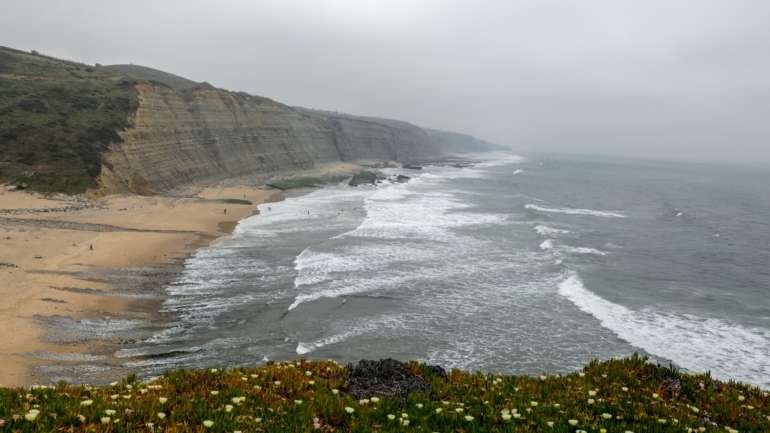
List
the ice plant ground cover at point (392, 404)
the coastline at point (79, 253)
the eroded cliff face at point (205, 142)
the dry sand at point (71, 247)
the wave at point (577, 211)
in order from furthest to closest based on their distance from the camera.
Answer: the wave at point (577, 211), the eroded cliff face at point (205, 142), the dry sand at point (71, 247), the coastline at point (79, 253), the ice plant ground cover at point (392, 404)

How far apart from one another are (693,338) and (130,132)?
52.4 metres

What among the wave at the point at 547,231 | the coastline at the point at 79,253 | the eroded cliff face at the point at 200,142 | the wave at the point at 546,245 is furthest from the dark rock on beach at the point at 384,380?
the eroded cliff face at the point at 200,142

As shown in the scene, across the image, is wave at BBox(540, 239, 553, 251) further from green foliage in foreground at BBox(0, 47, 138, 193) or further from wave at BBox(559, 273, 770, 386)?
green foliage in foreground at BBox(0, 47, 138, 193)

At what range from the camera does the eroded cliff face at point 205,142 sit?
171ft

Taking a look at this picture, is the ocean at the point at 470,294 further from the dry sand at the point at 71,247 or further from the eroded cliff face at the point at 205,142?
the eroded cliff face at the point at 205,142

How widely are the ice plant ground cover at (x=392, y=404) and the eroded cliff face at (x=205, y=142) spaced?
45213mm

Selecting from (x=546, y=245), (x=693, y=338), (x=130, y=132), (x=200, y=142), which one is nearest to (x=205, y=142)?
(x=200, y=142)

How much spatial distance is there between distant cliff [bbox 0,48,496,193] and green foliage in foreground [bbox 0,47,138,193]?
85mm

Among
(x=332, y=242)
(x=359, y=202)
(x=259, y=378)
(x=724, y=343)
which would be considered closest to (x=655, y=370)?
(x=259, y=378)

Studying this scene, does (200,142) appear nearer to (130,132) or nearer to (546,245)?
(130,132)

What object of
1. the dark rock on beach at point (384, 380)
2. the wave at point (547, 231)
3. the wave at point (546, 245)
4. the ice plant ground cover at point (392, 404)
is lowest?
the wave at point (546, 245)

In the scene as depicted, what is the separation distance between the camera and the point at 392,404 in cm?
769

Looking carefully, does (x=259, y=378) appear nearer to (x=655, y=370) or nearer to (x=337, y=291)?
(x=655, y=370)

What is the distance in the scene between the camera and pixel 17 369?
15453 millimetres
